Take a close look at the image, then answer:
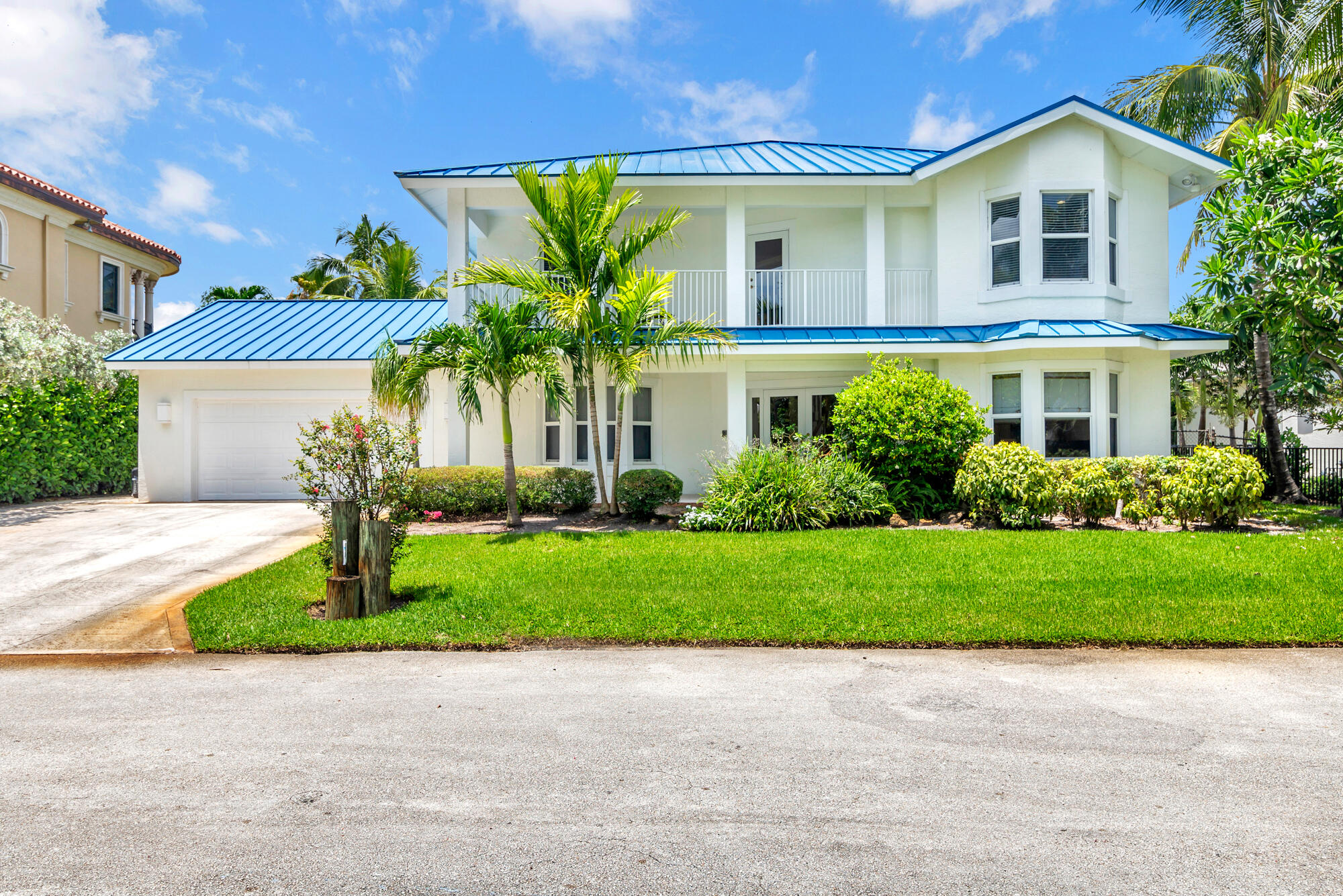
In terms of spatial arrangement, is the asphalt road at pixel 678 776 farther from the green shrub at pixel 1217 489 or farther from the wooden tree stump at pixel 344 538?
the green shrub at pixel 1217 489

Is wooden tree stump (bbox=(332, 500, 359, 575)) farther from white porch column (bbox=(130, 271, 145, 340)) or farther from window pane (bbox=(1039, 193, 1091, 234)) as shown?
white porch column (bbox=(130, 271, 145, 340))

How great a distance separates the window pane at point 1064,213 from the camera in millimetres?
13305

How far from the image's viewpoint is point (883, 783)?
346 centimetres

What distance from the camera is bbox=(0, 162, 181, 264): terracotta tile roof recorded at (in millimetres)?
18594

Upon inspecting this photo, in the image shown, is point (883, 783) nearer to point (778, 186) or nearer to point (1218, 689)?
point (1218, 689)

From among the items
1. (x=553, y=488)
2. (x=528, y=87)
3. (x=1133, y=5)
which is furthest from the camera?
(x=528, y=87)

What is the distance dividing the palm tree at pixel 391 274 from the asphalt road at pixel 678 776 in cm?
2062

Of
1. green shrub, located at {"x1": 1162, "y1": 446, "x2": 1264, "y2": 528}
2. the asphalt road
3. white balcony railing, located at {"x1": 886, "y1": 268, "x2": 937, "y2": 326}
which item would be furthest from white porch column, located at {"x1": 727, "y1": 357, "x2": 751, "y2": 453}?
the asphalt road

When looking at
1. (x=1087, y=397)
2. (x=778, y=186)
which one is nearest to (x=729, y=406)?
(x=778, y=186)

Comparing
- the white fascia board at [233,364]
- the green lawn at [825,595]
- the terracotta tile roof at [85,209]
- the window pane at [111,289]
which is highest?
the terracotta tile roof at [85,209]

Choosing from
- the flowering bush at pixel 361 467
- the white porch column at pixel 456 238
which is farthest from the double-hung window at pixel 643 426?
the flowering bush at pixel 361 467

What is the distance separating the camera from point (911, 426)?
465 inches

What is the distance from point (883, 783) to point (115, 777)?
3.58 metres

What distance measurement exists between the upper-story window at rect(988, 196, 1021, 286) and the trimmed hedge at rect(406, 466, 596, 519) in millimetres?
8265
